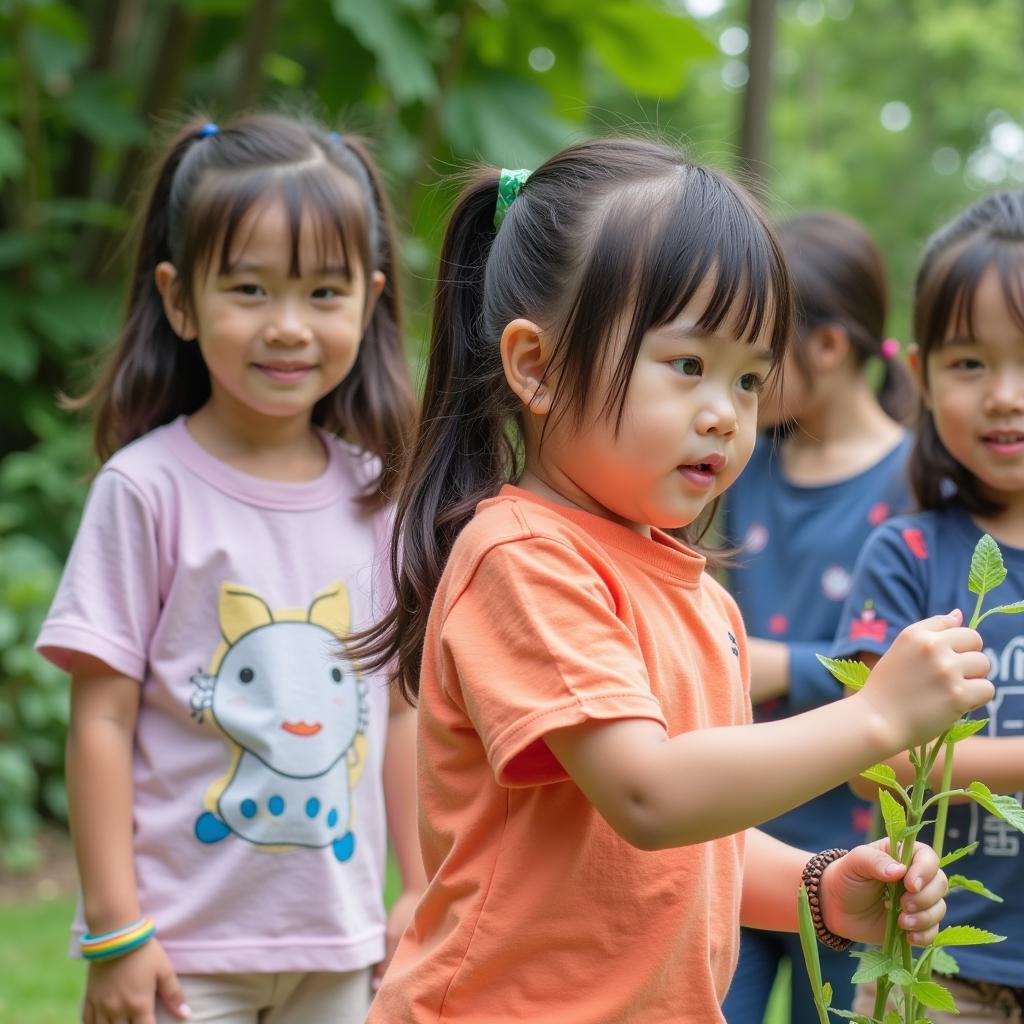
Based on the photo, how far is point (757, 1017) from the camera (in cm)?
290

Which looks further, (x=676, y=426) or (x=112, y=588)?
(x=112, y=588)

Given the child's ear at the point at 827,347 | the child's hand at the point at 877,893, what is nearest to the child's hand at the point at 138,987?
the child's hand at the point at 877,893

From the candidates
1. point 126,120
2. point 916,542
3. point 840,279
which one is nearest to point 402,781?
Result: point 916,542

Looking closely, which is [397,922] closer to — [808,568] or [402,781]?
[402,781]

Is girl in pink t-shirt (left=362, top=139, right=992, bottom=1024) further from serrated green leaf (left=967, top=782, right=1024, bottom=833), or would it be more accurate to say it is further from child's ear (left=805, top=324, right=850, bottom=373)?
child's ear (left=805, top=324, right=850, bottom=373)

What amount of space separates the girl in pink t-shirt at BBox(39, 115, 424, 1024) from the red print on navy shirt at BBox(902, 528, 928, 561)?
33.7 inches

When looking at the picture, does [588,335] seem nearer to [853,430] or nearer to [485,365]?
[485,365]

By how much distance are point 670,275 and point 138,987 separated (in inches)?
54.5

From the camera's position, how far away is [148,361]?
8.88ft

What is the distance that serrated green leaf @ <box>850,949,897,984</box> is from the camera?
154 centimetres

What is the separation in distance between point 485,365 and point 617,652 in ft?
1.58

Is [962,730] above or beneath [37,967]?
above

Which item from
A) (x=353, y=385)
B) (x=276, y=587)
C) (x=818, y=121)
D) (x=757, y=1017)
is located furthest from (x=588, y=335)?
(x=818, y=121)

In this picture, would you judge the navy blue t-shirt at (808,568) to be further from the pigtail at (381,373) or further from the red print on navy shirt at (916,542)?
the pigtail at (381,373)
